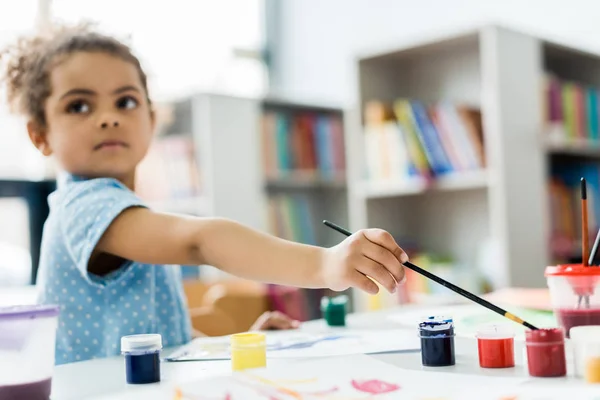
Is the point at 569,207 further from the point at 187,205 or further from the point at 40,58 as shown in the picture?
the point at 40,58

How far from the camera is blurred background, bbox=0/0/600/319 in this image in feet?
9.00

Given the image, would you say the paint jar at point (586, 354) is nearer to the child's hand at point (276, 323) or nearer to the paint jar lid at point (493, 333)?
the paint jar lid at point (493, 333)

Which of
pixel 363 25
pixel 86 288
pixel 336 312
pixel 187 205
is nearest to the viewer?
pixel 86 288

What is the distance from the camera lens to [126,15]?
4270 millimetres

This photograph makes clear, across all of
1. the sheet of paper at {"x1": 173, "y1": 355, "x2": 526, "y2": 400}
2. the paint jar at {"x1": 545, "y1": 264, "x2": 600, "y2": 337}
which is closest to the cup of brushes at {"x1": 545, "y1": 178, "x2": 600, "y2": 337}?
the paint jar at {"x1": 545, "y1": 264, "x2": 600, "y2": 337}

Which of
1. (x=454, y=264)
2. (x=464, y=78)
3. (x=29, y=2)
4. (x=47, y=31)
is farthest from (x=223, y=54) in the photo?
(x=47, y=31)

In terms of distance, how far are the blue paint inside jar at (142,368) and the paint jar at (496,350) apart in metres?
0.38

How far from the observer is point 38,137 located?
1356 millimetres

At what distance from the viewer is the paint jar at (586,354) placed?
74 cm

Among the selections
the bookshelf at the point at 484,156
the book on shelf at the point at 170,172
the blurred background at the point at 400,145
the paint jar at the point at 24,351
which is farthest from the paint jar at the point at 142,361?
the book on shelf at the point at 170,172

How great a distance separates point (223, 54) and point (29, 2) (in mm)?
1298

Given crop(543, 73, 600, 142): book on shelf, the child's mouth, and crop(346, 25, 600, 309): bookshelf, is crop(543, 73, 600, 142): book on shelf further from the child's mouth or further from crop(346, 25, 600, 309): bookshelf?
the child's mouth

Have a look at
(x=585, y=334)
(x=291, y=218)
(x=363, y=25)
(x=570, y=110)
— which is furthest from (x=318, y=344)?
(x=363, y=25)

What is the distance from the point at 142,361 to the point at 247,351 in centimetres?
13
